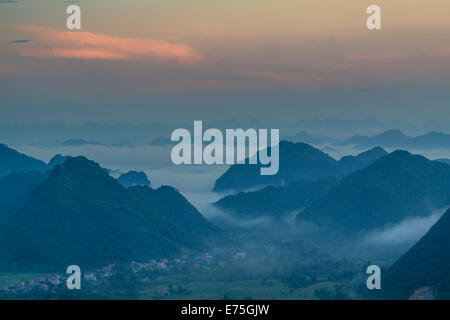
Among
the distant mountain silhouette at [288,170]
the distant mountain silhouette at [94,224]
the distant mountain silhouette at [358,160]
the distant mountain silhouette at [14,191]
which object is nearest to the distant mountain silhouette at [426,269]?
the distant mountain silhouette at [94,224]

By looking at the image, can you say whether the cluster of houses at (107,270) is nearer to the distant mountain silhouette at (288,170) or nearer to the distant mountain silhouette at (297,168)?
the distant mountain silhouette at (288,170)

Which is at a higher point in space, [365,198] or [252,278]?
[365,198]

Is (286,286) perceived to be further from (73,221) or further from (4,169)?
(4,169)

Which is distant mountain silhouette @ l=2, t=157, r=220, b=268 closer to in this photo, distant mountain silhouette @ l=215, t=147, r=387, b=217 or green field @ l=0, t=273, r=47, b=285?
green field @ l=0, t=273, r=47, b=285

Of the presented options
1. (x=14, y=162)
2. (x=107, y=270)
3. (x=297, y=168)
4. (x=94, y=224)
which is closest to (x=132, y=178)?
(x=14, y=162)
